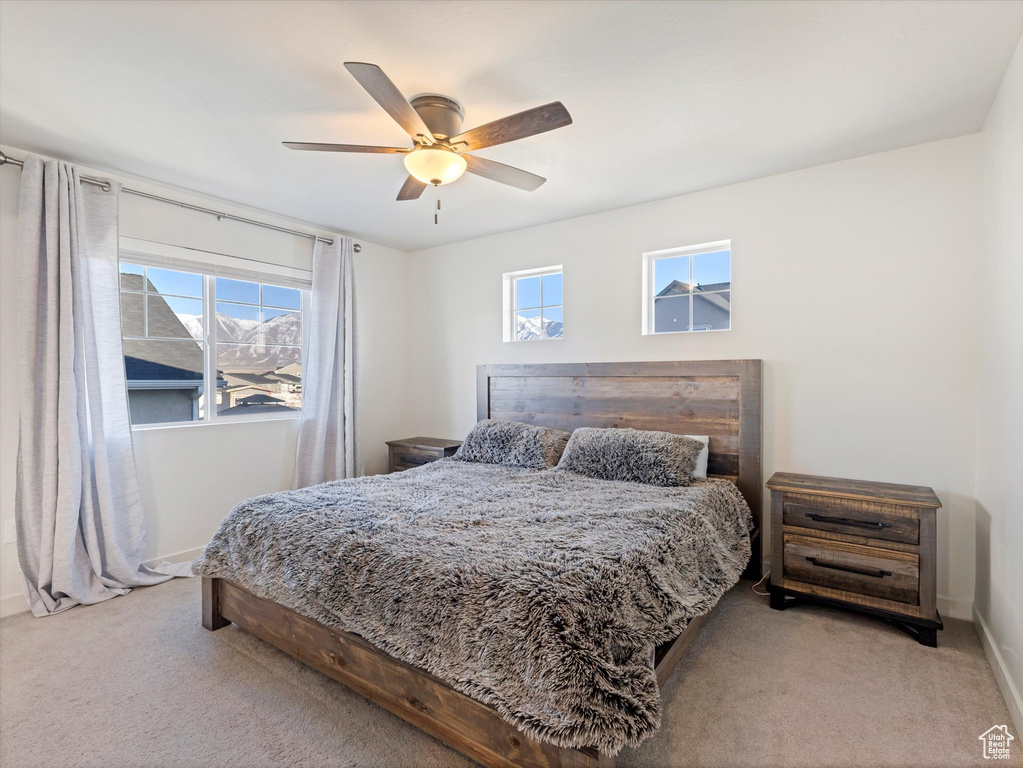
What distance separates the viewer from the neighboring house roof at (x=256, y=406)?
3.67 metres

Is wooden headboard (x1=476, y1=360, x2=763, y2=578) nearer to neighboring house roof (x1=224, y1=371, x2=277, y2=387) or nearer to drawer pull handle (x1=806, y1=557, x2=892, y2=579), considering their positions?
drawer pull handle (x1=806, y1=557, x2=892, y2=579)

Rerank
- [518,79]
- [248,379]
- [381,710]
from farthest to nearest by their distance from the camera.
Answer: [248,379] < [518,79] < [381,710]

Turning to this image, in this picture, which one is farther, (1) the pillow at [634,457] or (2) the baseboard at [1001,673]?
(1) the pillow at [634,457]

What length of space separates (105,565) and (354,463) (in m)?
1.65

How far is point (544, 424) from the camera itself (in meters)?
3.88

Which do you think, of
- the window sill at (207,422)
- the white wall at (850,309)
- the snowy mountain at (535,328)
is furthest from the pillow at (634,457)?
the window sill at (207,422)

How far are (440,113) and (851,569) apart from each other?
288 centimetres

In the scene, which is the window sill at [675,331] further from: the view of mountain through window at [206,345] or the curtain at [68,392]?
the curtain at [68,392]


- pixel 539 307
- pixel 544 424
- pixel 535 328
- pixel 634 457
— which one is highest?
pixel 539 307

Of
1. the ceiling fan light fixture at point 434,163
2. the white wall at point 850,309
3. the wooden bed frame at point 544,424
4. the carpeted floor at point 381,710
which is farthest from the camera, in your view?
the white wall at point 850,309

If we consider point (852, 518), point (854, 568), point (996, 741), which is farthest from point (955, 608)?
point (996, 741)

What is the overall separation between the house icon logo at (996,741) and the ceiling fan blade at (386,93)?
293cm

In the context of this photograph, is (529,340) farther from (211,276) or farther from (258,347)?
(211,276)

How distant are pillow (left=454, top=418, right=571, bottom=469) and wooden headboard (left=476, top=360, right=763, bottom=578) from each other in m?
0.27
